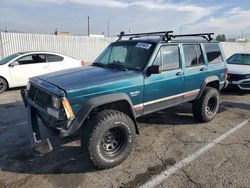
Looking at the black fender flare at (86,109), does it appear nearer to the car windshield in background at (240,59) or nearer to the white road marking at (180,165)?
the white road marking at (180,165)

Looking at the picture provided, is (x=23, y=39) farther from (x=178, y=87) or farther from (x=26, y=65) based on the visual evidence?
(x=178, y=87)

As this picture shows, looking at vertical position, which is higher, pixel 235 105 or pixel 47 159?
pixel 235 105

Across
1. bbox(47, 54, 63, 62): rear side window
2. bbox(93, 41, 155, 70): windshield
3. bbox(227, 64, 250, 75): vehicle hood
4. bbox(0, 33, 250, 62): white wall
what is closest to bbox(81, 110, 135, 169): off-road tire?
bbox(93, 41, 155, 70): windshield

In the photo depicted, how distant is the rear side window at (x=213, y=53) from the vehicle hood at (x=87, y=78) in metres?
2.30

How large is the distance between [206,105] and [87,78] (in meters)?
2.95

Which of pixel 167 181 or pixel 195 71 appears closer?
pixel 167 181

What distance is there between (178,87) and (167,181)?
6.38 ft

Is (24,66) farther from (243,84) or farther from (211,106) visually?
(243,84)

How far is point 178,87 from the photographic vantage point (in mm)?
4543

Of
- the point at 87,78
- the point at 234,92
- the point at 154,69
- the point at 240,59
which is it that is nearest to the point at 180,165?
the point at 154,69

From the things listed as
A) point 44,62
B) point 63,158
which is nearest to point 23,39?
point 44,62

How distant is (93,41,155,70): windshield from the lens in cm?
413

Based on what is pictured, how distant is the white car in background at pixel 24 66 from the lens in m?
8.52

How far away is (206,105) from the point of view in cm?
523
